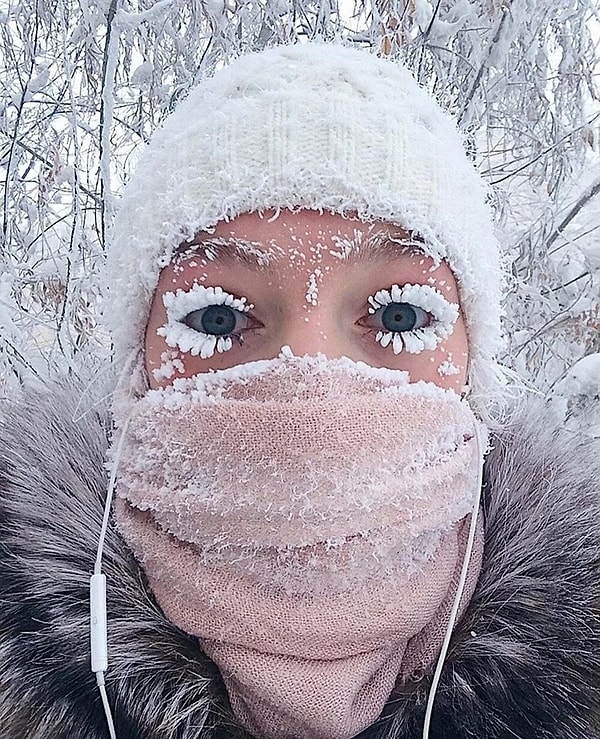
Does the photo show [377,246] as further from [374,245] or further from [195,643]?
[195,643]

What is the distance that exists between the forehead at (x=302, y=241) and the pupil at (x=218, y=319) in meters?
0.06

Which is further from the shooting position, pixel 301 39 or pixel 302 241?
pixel 301 39

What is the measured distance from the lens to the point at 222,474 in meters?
0.83

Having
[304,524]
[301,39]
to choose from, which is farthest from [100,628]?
[301,39]

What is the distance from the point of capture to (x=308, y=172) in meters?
0.88

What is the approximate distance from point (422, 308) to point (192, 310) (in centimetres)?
27

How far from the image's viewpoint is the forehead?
2.76 ft

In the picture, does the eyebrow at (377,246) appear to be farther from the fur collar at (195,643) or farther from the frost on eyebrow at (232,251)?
the fur collar at (195,643)

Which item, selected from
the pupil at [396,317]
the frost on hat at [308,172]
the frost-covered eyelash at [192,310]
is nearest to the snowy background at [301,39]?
the frost on hat at [308,172]

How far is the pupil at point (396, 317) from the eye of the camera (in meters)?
0.87

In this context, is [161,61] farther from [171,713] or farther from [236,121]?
[171,713]

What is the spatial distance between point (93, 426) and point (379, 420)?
484mm

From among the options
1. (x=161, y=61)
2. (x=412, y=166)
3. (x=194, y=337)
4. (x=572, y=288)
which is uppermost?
(x=161, y=61)

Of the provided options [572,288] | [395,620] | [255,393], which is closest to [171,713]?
[395,620]
